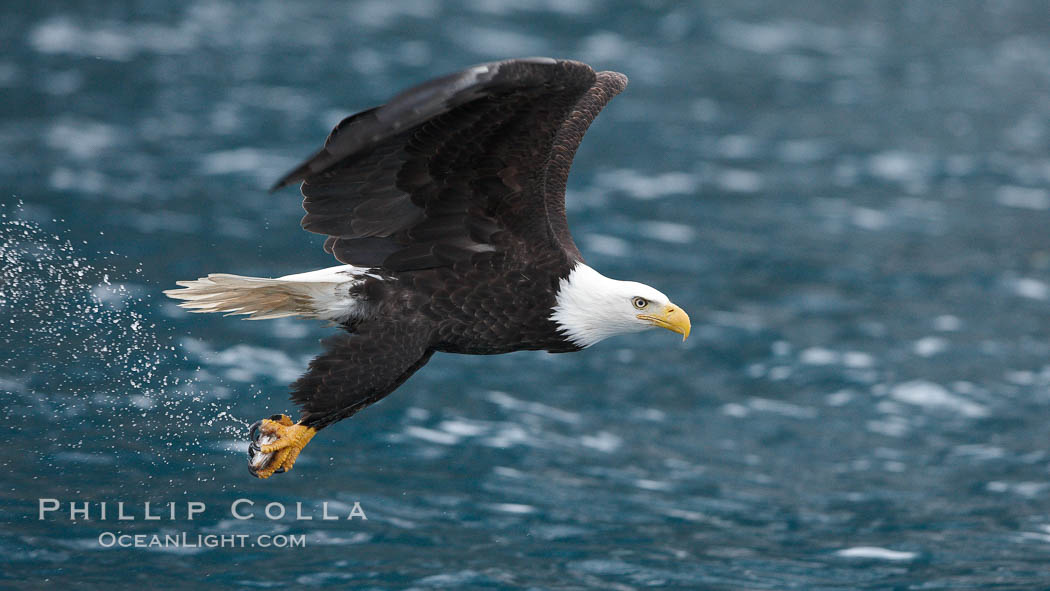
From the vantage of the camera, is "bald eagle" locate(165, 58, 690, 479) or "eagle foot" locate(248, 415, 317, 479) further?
"eagle foot" locate(248, 415, 317, 479)

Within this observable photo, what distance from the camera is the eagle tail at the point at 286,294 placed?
17.4 ft

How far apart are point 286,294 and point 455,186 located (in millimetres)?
816

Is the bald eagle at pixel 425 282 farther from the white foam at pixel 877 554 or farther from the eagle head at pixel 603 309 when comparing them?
the white foam at pixel 877 554

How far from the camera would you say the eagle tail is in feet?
17.4

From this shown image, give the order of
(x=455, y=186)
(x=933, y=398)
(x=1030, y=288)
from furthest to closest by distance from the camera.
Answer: (x=1030, y=288) → (x=933, y=398) → (x=455, y=186)

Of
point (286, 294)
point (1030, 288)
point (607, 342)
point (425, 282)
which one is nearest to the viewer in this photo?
point (425, 282)

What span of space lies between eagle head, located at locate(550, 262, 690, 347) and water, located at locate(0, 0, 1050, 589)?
4.36ft

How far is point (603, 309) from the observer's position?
533cm

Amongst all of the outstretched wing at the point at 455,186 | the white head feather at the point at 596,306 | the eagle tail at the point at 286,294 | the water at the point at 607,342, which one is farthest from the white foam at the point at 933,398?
the eagle tail at the point at 286,294

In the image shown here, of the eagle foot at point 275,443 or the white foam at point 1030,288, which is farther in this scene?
the white foam at point 1030,288


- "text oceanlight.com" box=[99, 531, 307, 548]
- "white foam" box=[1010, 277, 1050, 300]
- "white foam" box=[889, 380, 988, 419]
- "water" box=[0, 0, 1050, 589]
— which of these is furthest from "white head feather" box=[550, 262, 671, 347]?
"white foam" box=[1010, 277, 1050, 300]

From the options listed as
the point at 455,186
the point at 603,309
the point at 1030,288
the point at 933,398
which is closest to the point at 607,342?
the point at 933,398

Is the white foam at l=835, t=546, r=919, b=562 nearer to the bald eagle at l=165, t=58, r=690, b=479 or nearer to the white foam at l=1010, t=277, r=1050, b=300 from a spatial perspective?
the bald eagle at l=165, t=58, r=690, b=479

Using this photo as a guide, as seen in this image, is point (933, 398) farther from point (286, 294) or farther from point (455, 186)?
point (286, 294)
